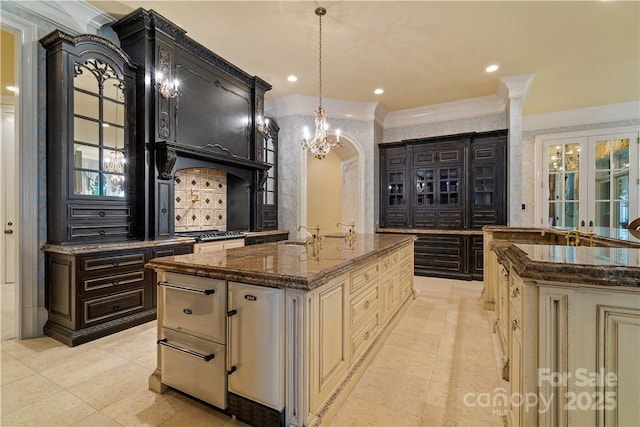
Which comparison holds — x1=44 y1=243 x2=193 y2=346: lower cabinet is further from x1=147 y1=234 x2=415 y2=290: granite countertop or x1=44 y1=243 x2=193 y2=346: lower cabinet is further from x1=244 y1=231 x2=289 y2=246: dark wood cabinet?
x1=244 y1=231 x2=289 y2=246: dark wood cabinet

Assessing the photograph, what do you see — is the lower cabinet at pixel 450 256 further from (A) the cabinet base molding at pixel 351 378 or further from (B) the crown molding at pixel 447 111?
(A) the cabinet base molding at pixel 351 378

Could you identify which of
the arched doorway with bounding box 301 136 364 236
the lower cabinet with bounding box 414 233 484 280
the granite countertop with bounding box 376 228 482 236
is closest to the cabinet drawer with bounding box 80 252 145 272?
the arched doorway with bounding box 301 136 364 236

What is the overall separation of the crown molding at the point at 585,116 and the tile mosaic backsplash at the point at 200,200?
6.58 meters

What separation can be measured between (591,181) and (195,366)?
24.4 ft

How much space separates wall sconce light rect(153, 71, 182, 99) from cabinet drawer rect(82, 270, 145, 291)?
6.45 feet

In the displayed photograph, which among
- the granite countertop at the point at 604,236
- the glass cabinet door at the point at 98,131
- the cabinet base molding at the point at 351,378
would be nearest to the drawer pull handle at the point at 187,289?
the cabinet base molding at the point at 351,378

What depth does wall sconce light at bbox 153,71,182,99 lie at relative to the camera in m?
3.26

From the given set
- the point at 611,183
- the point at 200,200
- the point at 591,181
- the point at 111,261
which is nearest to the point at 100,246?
the point at 111,261

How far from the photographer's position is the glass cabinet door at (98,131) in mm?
2916

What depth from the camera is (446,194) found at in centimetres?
577

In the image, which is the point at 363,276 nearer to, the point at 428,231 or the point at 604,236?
the point at 604,236

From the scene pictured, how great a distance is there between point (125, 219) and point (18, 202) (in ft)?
2.79

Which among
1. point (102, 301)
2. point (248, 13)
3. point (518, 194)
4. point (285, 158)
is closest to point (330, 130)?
point (285, 158)

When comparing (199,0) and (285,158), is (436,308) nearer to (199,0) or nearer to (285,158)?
(285,158)
